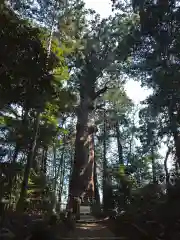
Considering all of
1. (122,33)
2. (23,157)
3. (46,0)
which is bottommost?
(23,157)

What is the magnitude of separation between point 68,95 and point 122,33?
7.86 m

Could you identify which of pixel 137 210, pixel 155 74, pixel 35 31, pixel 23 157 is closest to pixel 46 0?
pixel 155 74

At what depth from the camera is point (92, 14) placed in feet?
65.4

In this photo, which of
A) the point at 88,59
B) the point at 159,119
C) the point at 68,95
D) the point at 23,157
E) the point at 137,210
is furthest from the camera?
the point at 88,59

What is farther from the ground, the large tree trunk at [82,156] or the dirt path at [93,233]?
the large tree trunk at [82,156]

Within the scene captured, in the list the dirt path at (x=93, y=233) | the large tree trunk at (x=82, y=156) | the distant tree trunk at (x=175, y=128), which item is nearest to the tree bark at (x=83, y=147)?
the large tree trunk at (x=82, y=156)

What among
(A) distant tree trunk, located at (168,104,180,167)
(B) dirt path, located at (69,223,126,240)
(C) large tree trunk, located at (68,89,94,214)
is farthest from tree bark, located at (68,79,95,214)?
(A) distant tree trunk, located at (168,104,180,167)

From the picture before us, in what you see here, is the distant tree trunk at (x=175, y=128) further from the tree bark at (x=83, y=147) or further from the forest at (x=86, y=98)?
the tree bark at (x=83, y=147)

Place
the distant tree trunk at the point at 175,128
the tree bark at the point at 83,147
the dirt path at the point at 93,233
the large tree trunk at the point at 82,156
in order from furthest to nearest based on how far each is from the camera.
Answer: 1. the tree bark at the point at 83,147
2. the large tree trunk at the point at 82,156
3. the distant tree trunk at the point at 175,128
4. the dirt path at the point at 93,233

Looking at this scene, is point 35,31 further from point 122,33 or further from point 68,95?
point 122,33

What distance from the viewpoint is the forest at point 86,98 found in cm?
654

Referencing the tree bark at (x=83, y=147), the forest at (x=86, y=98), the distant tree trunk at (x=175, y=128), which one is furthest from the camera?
the tree bark at (x=83, y=147)

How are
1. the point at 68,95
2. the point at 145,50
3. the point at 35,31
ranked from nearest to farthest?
the point at 35,31, the point at 68,95, the point at 145,50

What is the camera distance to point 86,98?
766 inches
